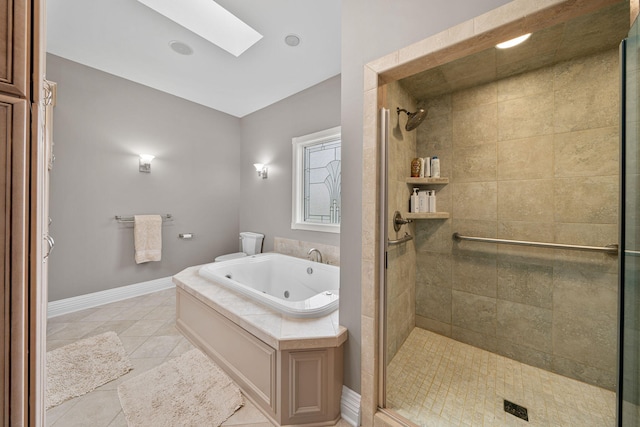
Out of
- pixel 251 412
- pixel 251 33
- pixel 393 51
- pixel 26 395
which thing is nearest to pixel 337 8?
→ pixel 251 33

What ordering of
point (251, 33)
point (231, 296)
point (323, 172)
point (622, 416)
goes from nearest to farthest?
point (622, 416), point (231, 296), point (251, 33), point (323, 172)

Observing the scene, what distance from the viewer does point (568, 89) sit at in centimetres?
163

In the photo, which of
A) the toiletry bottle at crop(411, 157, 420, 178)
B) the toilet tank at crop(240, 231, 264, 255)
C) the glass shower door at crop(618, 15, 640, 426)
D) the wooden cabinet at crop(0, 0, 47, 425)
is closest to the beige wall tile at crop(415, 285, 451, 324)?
the toiletry bottle at crop(411, 157, 420, 178)

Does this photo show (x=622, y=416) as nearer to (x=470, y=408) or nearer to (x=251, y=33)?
(x=470, y=408)

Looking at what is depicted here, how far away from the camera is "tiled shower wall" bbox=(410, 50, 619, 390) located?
154 cm

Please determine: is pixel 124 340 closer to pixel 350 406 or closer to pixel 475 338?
pixel 350 406

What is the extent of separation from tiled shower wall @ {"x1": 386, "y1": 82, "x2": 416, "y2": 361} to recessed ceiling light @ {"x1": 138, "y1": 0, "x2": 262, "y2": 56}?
55.6 inches

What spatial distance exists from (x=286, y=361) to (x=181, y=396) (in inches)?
31.6

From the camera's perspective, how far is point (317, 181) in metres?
3.13

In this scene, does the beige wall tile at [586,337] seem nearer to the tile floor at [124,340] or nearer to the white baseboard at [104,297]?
the tile floor at [124,340]

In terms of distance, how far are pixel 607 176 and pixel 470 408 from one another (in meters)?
1.67

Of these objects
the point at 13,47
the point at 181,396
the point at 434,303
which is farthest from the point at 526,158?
the point at 181,396

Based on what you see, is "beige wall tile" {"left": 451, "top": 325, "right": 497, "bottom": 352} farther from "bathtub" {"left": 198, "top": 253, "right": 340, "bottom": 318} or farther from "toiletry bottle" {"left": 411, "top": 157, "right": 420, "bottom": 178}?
"toiletry bottle" {"left": 411, "top": 157, "right": 420, "bottom": 178}

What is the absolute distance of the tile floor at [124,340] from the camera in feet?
4.49
